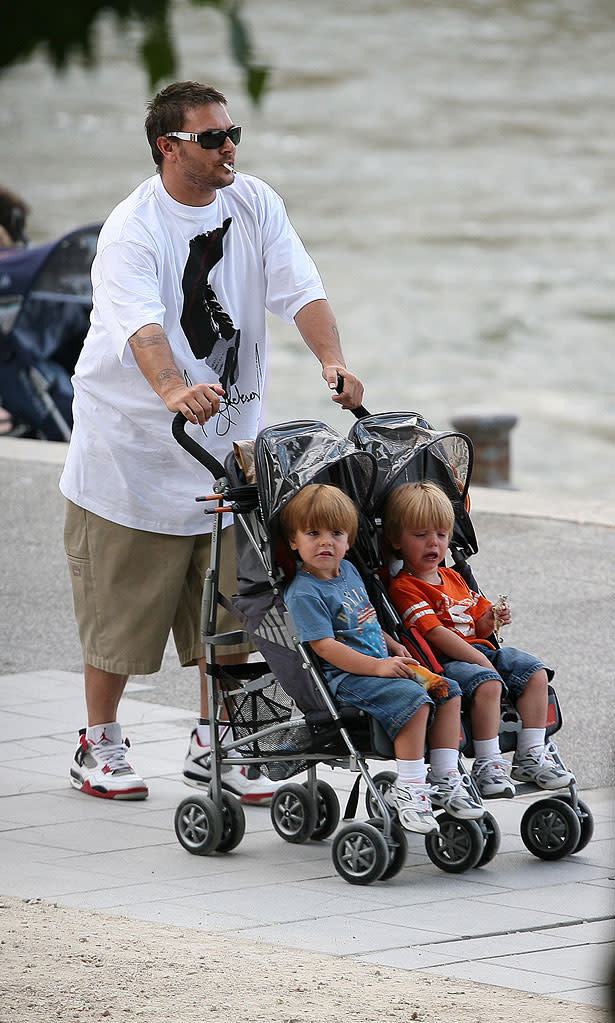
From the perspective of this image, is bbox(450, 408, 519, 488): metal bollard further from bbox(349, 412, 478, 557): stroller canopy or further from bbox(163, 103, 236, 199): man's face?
bbox(163, 103, 236, 199): man's face

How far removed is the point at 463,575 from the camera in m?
4.90

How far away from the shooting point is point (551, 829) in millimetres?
4566

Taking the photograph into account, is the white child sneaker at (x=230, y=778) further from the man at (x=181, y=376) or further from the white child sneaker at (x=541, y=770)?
the white child sneaker at (x=541, y=770)

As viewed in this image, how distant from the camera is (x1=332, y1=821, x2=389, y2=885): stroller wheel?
4.28 m

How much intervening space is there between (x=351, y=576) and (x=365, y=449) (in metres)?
0.40

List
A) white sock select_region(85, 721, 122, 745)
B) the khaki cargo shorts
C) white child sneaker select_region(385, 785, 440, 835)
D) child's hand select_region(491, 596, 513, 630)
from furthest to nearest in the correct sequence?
white sock select_region(85, 721, 122, 745) → the khaki cargo shorts → child's hand select_region(491, 596, 513, 630) → white child sneaker select_region(385, 785, 440, 835)

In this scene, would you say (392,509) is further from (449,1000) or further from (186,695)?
(186,695)

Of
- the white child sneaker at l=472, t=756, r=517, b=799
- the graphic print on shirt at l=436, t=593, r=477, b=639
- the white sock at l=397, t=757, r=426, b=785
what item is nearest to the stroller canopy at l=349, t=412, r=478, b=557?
the graphic print on shirt at l=436, t=593, r=477, b=639

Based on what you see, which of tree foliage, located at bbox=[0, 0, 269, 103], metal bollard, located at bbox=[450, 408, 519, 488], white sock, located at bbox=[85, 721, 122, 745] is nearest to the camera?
tree foliage, located at bbox=[0, 0, 269, 103]

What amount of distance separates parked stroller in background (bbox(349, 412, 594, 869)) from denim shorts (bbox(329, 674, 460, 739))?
246 mm

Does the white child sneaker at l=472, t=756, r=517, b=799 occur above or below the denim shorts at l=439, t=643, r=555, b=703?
below

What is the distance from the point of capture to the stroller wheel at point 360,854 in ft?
14.0

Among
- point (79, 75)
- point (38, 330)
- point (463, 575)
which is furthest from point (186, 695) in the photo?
point (38, 330)

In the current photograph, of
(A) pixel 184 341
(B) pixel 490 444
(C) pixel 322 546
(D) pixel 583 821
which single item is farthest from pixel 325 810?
(B) pixel 490 444
